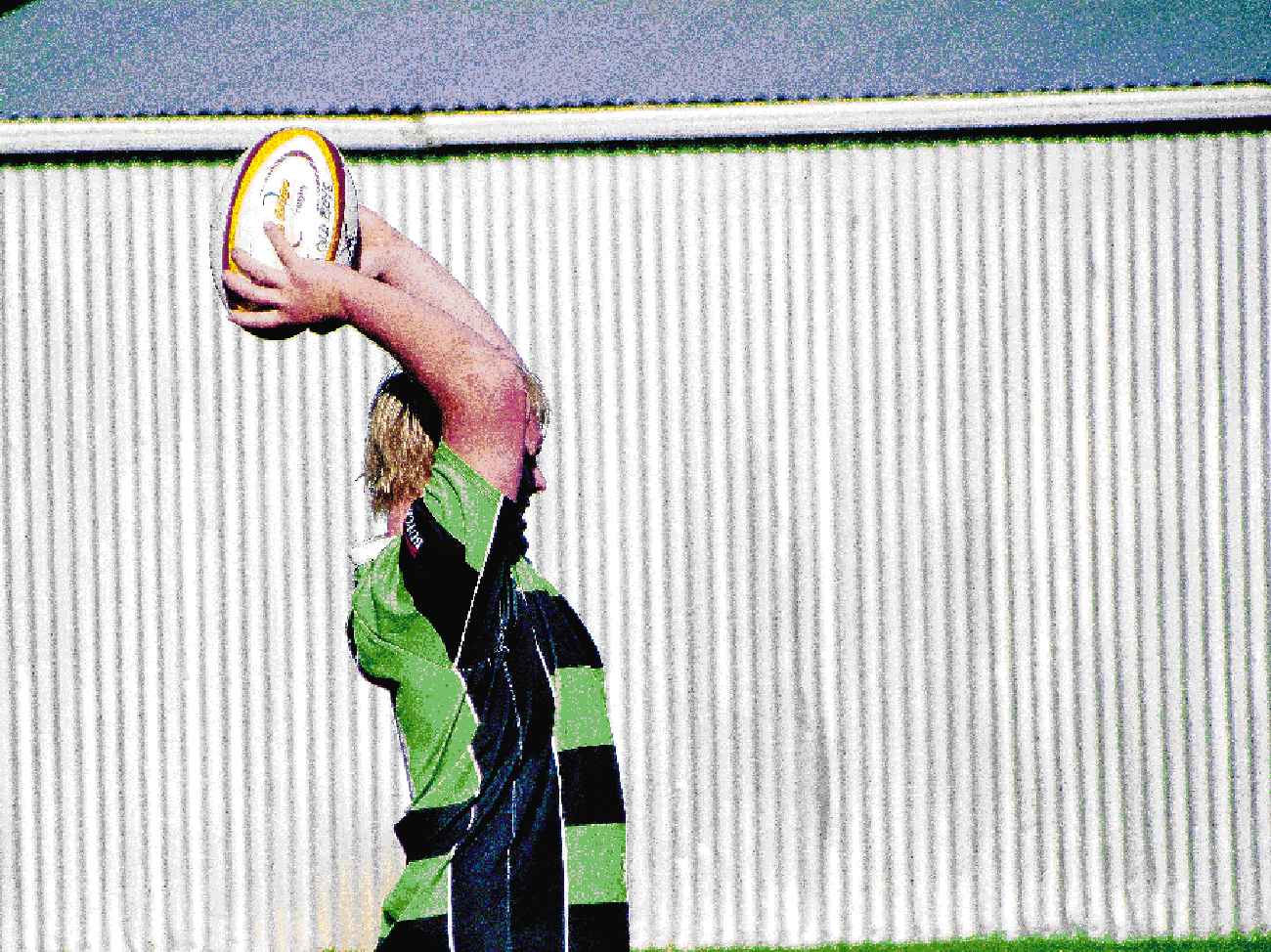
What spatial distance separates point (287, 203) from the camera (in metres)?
1.97

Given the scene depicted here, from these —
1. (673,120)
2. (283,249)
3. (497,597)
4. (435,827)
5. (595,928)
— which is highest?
(673,120)

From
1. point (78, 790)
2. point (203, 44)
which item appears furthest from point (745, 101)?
point (78, 790)

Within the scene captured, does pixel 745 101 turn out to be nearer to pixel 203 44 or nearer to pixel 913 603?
pixel 913 603

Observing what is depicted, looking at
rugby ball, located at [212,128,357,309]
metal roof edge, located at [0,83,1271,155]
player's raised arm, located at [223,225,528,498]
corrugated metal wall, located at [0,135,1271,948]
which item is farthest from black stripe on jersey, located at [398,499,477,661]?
metal roof edge, located at [0,83,1271,155]

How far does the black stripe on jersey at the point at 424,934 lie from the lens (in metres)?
1.95

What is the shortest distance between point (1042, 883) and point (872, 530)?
179 cm

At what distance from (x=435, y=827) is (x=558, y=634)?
364 millimetres

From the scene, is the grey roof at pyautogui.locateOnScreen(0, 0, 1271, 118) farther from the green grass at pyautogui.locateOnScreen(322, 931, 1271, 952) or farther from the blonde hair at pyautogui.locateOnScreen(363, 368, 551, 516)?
the blonde hair at pyautogui.locateOnScreen(363, 368, 551, 516)

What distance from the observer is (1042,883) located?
6102 mm

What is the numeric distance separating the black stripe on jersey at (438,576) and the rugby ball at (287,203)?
384mm

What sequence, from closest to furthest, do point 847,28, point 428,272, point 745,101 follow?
point 428,272 → point 745,101 → point 847,28

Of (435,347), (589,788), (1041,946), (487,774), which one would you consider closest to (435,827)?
(487,774)

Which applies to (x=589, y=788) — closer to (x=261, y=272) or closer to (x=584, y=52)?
(x=261, y=272)

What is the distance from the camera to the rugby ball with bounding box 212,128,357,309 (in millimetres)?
1835
